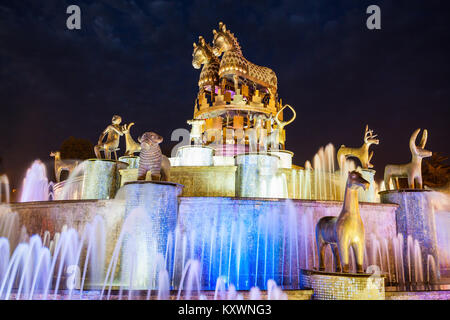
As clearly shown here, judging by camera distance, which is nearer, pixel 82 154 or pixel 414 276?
pixel 414 276

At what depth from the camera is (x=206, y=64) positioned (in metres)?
25.2

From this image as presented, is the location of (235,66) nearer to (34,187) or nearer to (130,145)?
(130,145)

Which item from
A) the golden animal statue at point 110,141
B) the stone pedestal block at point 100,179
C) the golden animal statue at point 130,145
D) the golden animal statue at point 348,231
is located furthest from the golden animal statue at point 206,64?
the golden animal statue at point 348,231

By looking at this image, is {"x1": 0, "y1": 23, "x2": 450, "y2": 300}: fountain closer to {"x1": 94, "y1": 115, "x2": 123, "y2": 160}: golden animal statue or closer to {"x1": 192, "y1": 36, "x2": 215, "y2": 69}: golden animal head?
{"x1": 94, "y1": 115, "x2": 123, "y2": 160}: golden animal statue

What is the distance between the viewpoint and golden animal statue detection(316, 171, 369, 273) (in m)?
7.32

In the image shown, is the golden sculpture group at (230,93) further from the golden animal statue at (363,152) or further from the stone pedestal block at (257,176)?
the stone pedestal block at (257,176)

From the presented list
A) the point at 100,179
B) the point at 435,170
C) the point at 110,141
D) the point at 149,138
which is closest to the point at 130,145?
the point at 110,141

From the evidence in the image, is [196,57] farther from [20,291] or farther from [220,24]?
[20,291]

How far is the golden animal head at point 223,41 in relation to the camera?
79.2ft

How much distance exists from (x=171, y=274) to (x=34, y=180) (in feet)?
50.5

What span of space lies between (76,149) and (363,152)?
127 feet

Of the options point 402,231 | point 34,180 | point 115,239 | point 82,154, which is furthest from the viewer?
point 82,154

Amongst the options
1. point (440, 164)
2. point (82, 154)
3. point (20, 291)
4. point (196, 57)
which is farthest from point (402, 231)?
point (82, 154)

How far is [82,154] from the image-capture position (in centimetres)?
4409
